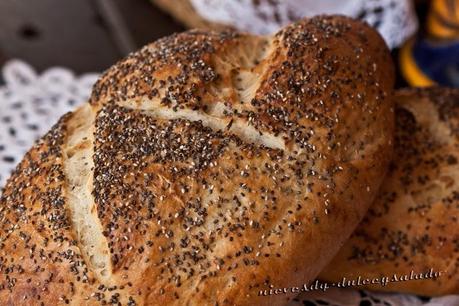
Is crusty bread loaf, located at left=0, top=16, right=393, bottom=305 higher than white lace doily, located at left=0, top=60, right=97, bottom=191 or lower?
higher

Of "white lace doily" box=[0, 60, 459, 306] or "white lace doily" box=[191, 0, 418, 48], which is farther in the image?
"white lace doily" box=[191, 0, 418, 48]

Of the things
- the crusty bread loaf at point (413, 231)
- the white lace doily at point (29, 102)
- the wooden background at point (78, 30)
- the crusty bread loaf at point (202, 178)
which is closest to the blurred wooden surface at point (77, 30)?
the wooden background at point (78, 30)

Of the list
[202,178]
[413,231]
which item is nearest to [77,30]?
[202,178]

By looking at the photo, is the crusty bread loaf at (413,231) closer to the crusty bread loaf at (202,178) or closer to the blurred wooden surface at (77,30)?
the crusty bread loaf at (202,178)

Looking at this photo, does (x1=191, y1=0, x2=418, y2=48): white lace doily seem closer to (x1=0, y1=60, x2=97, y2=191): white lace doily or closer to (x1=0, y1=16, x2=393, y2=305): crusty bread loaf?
(x1=0, y1=60, x2=97, y2=191): white lace doily

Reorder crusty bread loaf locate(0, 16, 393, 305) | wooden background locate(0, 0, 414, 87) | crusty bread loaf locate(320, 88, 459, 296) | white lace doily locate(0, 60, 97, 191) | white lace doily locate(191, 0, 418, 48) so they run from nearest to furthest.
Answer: crusty bread loaf locate(0, 16, 393, 305) < crusty bread loaf locate(320, 88, 459, 296) < white lace doily locate(0, 60, 97, 191) < white lace doily locate(191, 0, 418, 48) < wooden background locate(0, 0, 414, 87)

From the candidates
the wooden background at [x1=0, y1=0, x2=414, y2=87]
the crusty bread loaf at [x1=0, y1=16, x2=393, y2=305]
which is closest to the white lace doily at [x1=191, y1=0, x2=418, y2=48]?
the wooden background at [x1=0, y1=0, x2=414, y2=87]

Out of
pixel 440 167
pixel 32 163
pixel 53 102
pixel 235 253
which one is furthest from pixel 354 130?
pixel 53 102

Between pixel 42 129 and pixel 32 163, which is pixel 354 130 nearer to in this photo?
pixel 32 163
